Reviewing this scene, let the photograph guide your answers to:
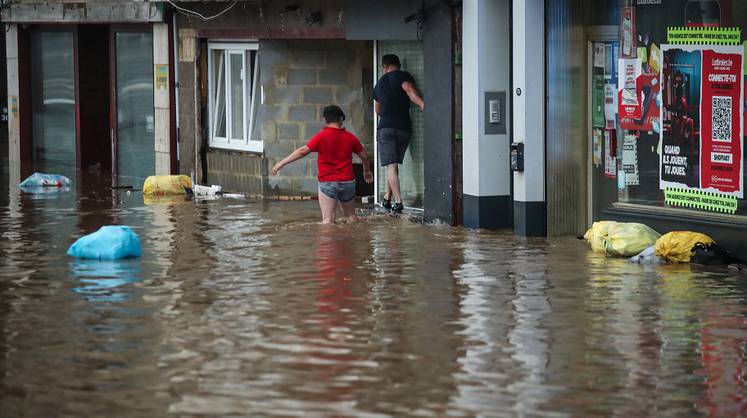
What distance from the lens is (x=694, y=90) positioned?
50.5 ft

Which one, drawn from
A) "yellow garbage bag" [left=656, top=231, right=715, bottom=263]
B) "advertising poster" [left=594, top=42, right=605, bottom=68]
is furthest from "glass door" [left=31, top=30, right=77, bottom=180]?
"yellow garbage bag" [left=656, top=231, right=715, bottom=263]

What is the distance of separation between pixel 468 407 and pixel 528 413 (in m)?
0.36

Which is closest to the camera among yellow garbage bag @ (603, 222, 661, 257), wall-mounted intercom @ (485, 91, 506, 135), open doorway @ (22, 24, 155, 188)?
yellow garbage bag @ (603, 222, 661, 257)

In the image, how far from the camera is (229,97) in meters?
24.5

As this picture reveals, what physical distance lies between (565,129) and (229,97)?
329 inches

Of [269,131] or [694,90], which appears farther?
[269,131]

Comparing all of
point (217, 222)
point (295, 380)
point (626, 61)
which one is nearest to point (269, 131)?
point (217, 222)

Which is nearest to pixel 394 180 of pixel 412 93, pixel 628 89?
pixel 412 93

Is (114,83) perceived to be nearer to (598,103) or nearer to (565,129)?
(565,129)

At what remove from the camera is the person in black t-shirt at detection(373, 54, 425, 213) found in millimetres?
19984

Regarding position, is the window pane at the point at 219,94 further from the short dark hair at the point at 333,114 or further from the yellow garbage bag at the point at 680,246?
the yellow garbage bag at the point at 680,246

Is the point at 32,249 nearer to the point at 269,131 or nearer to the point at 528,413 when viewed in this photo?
the point at 269,131

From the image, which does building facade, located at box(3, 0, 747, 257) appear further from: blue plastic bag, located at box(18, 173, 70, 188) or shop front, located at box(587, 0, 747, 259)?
blue plastic bag, located at box(18, 173, 70, 188)

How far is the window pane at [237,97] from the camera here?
2422 centimetres
